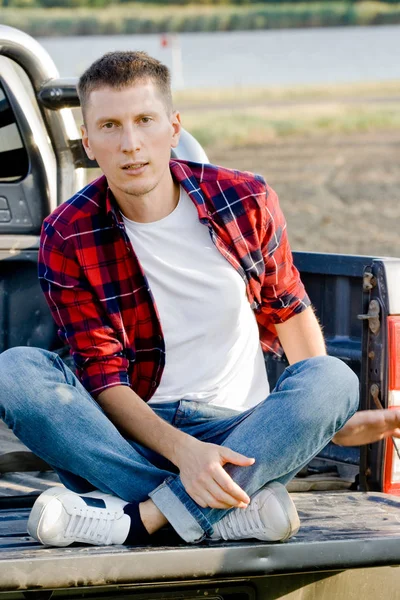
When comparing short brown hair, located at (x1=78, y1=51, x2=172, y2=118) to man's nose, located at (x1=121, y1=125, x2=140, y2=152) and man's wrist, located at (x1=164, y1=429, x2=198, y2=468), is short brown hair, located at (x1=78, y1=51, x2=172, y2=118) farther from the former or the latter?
man's wrist, located at (x1=164, y1=429, x2=198, y2=468)

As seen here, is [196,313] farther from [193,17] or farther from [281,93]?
[193,17]

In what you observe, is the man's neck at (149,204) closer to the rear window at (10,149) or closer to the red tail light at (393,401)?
the red tail light at (393,401)

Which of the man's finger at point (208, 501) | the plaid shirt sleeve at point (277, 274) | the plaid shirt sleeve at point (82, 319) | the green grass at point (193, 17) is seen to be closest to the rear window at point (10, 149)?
the plaid shirt sleeve at point (82, 319)

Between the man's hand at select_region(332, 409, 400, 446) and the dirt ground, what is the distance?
8.02 meters

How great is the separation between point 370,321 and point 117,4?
5750 cm

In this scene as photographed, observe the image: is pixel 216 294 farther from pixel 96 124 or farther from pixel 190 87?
pixel 190 87

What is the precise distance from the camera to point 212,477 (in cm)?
269

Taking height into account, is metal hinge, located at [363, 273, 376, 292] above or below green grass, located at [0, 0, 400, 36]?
below

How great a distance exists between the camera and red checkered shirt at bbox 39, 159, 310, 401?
300 centimetres

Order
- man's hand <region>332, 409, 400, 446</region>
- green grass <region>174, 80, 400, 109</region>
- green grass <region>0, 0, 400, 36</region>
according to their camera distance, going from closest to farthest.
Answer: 1. man's hand <region>332, 409, 400, 446</region>
2. green grass <region>174, 80, 400, 109</region>
3. green grass <region>0, 0, 400, 36</region>

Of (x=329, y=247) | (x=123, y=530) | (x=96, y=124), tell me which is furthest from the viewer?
(x=329, y=247)

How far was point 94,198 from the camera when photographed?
3.09 metres

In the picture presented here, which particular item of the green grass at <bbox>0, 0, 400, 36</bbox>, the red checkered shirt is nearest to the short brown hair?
the red checkered shirt

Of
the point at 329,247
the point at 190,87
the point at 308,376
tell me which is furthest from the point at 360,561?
the point at 190,87
